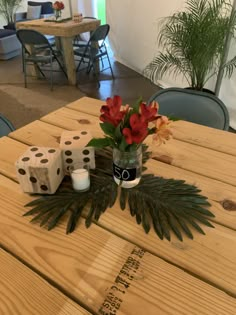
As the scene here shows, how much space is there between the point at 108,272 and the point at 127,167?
0.97ft

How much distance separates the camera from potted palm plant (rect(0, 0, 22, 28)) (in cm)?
636

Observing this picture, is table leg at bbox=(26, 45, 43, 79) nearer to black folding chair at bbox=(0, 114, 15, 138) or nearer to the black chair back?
the black chair back

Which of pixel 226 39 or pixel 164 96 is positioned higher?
pixel 226 39

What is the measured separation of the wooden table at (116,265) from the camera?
56 cm

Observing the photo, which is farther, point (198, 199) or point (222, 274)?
point (198, 199)

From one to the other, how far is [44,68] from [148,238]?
4560 millimetres

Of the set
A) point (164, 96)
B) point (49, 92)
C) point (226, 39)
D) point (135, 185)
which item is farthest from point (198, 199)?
point (49, 92)

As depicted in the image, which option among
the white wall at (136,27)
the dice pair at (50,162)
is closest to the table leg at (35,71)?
the white wall at (136,27)

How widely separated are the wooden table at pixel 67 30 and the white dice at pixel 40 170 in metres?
3.18

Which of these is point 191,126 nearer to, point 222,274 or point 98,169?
point 98,169

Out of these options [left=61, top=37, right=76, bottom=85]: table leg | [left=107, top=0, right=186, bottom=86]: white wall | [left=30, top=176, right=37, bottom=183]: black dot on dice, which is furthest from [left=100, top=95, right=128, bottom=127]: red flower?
[left=61, top=37, right=76, bottom=85]: table leg

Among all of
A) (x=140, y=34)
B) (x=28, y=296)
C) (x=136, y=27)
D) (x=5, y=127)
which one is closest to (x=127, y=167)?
Result: (x=28, y=296)

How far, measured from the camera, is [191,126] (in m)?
1.26

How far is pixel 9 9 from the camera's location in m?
6.55
